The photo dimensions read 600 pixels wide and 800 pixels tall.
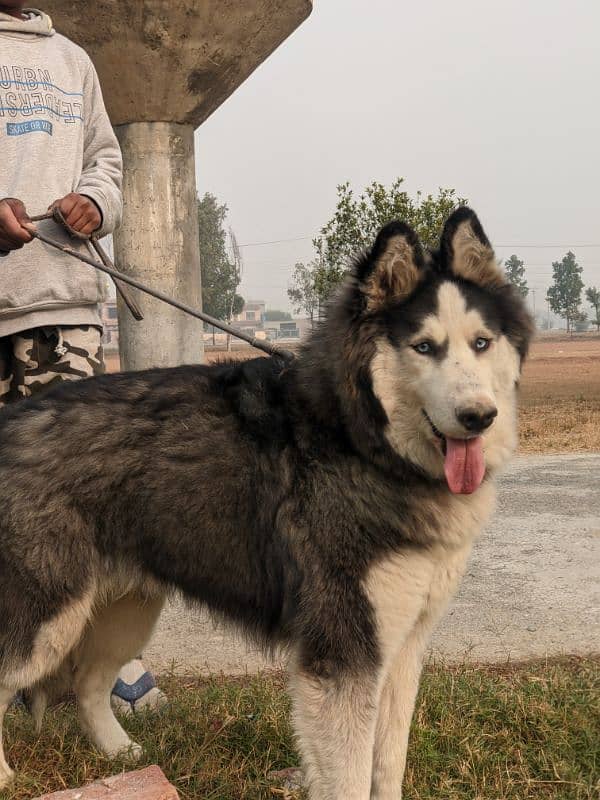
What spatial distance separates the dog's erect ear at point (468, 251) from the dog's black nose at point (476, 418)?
588mm

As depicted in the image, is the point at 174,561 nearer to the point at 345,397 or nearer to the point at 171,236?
the point at 345,397

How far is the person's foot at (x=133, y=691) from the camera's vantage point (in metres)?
4.15

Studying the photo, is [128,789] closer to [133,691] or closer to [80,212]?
[133,691]

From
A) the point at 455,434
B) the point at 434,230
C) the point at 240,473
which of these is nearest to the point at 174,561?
the point at 240,473

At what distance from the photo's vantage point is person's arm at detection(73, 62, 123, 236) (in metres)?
3.63

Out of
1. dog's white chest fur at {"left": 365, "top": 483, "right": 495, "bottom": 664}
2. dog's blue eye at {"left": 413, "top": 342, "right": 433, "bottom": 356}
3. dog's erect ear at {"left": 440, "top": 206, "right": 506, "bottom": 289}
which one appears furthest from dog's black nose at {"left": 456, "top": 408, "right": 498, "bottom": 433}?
dog's erect ear at {"left": 440, "top": 206, "right": 506, "bottom": 289}

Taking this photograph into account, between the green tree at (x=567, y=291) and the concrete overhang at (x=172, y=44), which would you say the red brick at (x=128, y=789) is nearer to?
the concrete overhang at (x=172, y=44)

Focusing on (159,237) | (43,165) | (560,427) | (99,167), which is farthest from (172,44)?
(560,427)

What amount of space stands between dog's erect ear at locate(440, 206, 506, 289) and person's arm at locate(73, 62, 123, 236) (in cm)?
153

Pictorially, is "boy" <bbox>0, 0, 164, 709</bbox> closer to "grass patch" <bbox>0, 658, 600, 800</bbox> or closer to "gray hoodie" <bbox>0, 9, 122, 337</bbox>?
"gray hoodie" <bbox>0, 9, 122, 337</bbox>

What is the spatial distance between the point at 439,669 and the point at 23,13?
3.61 m

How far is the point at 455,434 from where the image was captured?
2.67 m

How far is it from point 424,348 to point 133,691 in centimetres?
245

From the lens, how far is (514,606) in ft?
17.8
